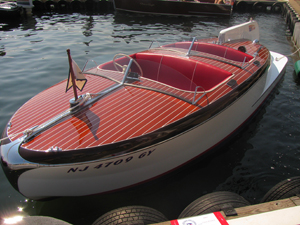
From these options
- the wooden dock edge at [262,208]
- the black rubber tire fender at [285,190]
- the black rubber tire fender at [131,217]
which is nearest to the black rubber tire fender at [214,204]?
the wooden dock edge at [262,208]

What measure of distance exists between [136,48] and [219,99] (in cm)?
697

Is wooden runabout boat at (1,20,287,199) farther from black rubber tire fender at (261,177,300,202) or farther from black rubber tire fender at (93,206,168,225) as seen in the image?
black rubber tire fender at (261,177,300,202)

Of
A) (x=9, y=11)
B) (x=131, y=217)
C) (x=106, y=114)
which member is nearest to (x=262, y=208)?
(x=131, y=217)

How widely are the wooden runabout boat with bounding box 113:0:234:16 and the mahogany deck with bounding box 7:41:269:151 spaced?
→ 46.1 feet

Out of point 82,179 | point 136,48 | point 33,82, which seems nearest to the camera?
point 82,179

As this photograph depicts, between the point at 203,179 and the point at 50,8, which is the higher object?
the point at 50,8

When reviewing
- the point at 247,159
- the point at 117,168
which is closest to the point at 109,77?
the point at 117,168

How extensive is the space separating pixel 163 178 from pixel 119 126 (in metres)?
1.23

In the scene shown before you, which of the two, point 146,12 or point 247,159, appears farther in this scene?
point 146,12

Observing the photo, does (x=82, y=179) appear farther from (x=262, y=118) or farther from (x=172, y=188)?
(x=262, y=118)

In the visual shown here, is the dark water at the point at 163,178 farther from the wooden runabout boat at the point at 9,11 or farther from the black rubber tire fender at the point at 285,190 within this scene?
the wooden runabout boat at the point at 9,11

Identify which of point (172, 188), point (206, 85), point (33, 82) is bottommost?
point (172, 188)

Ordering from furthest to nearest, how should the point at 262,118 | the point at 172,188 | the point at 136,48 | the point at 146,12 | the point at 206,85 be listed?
the point at 146,12 < the point at 136,48 < the point at 262,118 < the point at 206,85 < the point at 172,188

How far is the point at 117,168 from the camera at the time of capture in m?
3.13
